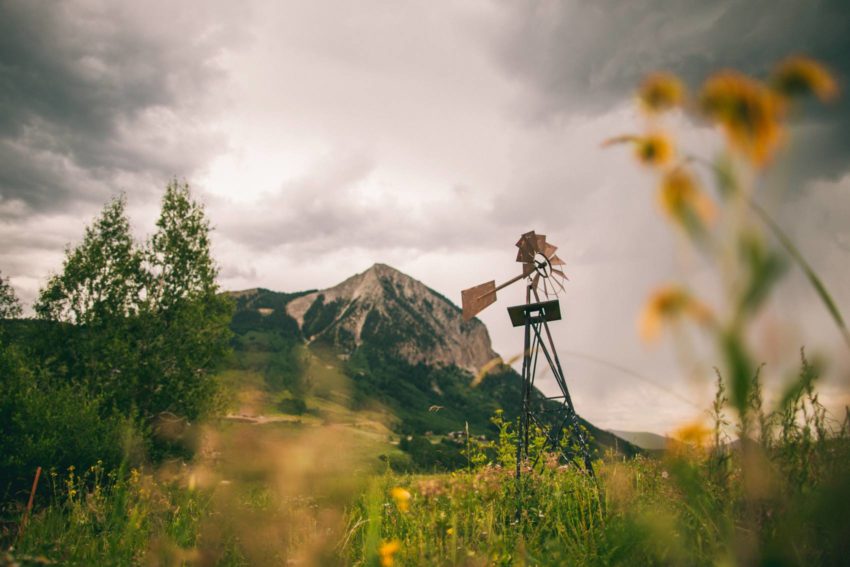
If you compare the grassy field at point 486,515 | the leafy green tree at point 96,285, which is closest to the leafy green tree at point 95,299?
the leafy green tree at point 96,285

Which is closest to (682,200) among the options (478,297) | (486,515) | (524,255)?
(486,515)

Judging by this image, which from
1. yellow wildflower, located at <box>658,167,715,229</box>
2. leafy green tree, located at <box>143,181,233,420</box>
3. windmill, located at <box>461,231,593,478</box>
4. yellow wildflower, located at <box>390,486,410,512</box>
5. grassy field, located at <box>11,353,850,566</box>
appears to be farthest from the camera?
leafy green tree, located at <box>143,181,233,420</box>

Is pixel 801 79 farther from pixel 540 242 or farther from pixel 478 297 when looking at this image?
pixel 540 242

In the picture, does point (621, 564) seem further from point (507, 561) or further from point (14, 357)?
point (14, 357)

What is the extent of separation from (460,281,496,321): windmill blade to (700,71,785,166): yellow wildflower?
775cm

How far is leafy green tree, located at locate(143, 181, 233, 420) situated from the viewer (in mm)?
27125

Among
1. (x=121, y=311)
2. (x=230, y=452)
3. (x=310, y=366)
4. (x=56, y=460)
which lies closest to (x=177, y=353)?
(x=121, y=311)

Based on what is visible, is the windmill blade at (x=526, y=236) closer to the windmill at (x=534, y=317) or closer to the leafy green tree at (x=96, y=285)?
the windmill at (x=534, y=317)

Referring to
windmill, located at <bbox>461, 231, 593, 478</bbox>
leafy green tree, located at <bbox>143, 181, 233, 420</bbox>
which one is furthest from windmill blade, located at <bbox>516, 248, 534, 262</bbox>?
leafy green tree, located at <bbox>143, 181, 233, 420</bbox>

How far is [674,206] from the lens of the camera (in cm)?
79

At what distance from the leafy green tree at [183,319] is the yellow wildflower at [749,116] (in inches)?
1244

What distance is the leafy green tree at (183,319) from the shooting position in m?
27.1

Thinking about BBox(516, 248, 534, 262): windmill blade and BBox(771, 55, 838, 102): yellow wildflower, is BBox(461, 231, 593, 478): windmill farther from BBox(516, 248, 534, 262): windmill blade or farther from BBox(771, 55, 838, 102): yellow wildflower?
BBox(771, 55, 838, 102): yellow wildflower

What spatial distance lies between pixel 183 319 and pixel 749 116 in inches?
1279
